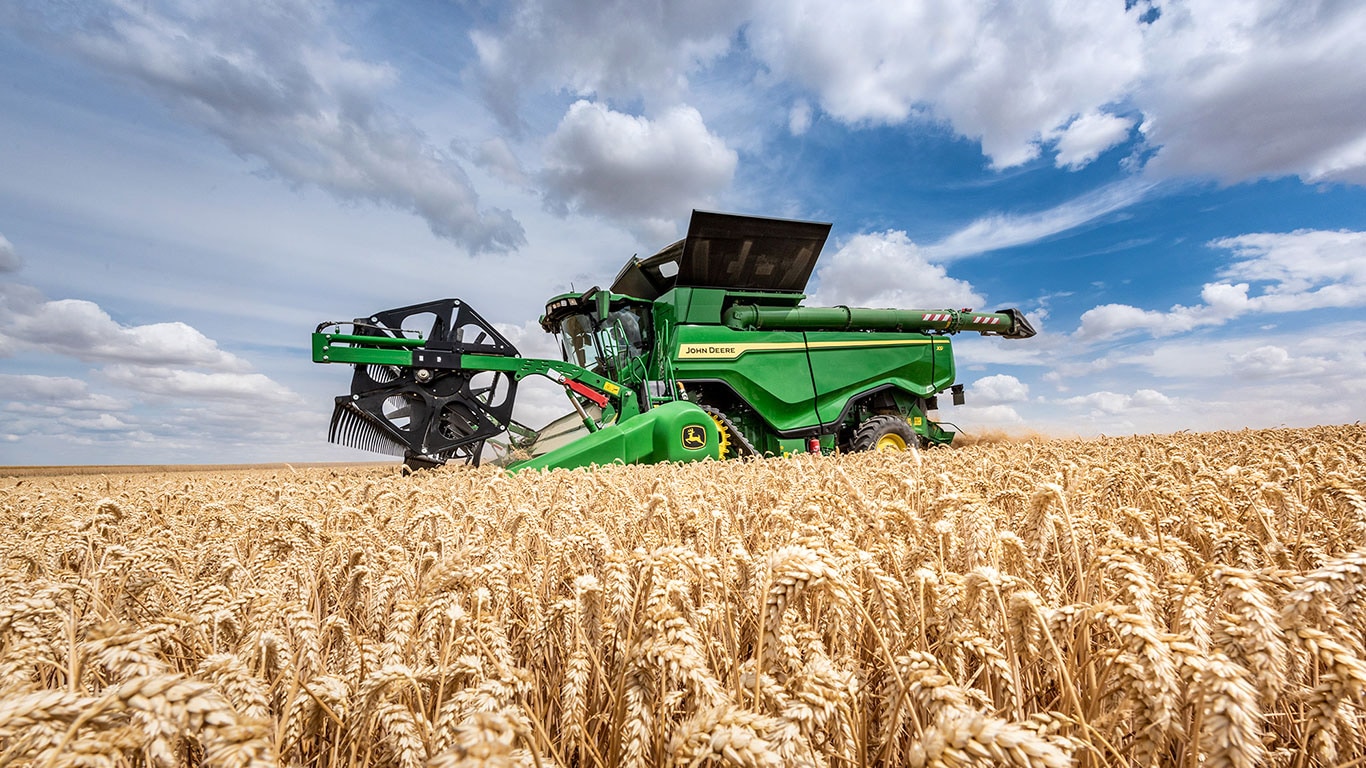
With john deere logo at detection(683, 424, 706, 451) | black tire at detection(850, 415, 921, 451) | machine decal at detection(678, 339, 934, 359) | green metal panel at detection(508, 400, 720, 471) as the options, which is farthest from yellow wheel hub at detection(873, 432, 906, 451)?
john deere logo at detection(683, 424, 706, 451)

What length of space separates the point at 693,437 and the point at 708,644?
628 centimetres

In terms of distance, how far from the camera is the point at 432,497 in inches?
141

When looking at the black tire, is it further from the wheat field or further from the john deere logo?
the wheat field

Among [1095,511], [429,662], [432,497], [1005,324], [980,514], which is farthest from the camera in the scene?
[1005,324]

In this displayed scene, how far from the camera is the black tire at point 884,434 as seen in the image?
973cm

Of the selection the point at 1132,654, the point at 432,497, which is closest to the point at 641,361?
the point at 432,497

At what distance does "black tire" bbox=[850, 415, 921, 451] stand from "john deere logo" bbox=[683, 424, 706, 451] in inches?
133

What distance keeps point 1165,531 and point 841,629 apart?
1839 millimetres

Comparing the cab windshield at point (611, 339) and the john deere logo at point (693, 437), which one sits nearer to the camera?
the john deere logo at point (693, 437)

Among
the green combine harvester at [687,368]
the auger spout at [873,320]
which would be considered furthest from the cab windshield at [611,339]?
the auger spout at [873,320]

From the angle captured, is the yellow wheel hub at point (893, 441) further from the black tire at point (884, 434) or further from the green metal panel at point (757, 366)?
the green metal panel at point (757, 366)

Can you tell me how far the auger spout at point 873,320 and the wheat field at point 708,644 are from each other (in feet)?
24.1

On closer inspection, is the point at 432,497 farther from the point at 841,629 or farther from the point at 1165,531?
the point at 1165,531

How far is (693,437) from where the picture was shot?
7535 millimetres
